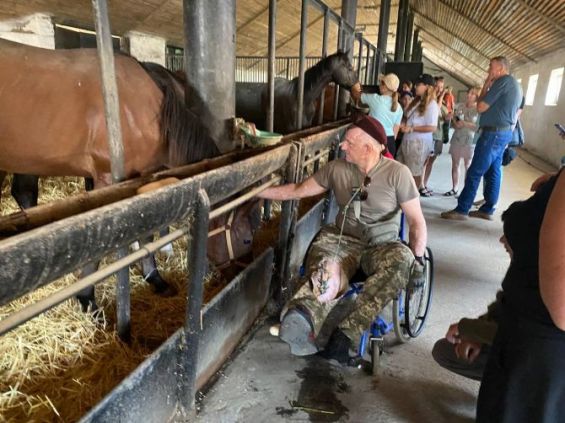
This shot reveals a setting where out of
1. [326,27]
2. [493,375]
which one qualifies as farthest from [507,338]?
[326,27]

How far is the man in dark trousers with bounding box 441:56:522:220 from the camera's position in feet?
13.8

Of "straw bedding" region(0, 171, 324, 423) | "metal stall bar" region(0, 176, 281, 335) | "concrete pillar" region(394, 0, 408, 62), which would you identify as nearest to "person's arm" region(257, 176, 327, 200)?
"straw bedding" region(0, 171, 324, 423)

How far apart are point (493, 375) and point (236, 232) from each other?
1.45 meters

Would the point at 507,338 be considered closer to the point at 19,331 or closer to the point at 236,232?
the point at 236,232

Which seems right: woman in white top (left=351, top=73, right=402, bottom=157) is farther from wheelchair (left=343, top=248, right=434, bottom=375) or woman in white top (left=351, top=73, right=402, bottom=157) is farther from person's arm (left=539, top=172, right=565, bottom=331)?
person's arm (left=539, top=172, right=565, bottom=331)

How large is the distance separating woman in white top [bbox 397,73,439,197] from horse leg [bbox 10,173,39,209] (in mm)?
4095

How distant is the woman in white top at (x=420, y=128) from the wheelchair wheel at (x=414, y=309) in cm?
275

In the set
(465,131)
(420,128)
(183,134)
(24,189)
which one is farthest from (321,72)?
(24,189)

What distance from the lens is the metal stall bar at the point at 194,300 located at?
1392 mm

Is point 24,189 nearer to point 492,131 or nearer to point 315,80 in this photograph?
point 315,80

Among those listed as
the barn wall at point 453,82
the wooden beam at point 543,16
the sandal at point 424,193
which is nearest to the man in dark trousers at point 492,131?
the sandal at point 424,193

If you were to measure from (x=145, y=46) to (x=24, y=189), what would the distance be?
333 inches

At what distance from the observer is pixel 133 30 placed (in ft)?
32.1

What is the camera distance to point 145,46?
10.2 meters
